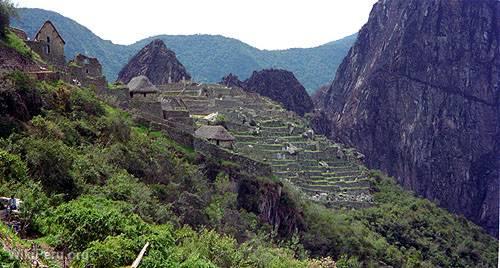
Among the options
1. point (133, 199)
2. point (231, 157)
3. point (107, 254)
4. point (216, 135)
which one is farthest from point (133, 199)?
point (216, 135)

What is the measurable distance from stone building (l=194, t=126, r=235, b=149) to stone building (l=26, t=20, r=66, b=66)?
7.81 meters

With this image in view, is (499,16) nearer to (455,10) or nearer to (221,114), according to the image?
(455,10)

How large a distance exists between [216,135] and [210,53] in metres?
98.5

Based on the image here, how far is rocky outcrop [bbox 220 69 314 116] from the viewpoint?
319 ft

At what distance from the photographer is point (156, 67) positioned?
272 feet

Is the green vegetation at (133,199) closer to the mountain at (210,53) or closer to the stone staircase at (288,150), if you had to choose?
the stone staircase at (288,150)

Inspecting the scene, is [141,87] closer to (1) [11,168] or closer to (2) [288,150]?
(2) [288,150]

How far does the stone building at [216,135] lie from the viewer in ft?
114

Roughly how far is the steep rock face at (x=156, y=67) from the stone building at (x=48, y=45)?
44.2 metres

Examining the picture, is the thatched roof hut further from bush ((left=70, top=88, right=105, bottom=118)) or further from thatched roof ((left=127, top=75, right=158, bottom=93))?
bush ((left=70, top=88, right=105, bottom=118))

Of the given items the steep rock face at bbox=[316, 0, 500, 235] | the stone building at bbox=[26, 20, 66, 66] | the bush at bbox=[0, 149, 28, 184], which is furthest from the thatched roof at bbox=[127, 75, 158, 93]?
the steep rock face at bbox=[316, 0, 500, 235]


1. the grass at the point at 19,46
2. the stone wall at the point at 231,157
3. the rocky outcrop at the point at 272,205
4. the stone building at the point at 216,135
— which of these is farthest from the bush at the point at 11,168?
the stone building at the point at 216,135

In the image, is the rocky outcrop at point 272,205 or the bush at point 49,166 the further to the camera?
the rocky outcrop at point 272,205

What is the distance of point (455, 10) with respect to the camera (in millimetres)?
119000
